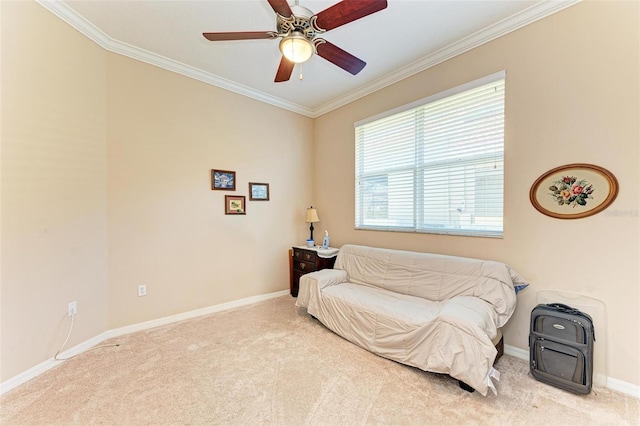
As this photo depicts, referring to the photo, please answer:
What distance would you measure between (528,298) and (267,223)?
309 centimetres

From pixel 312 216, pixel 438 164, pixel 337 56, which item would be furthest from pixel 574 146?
pixel 312 216

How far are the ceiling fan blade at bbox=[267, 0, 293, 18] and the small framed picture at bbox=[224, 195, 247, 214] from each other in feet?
7.65

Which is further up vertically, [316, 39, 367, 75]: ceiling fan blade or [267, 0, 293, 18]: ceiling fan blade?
[267, 0, 293, 18]: ceiling fan blade

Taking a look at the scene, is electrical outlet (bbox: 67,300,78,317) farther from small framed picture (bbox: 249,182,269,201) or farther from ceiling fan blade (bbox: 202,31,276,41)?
ceiling fan blade (bbox: 202,31,276,41)

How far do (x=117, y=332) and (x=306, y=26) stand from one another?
10.8ft

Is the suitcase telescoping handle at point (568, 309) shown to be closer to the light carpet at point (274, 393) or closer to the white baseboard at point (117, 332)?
the light carpet at point (274, 393)

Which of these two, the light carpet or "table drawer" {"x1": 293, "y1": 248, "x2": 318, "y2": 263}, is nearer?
the light carpet

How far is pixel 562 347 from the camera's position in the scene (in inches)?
72.7

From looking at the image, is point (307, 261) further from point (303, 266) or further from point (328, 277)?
point (328, 277)

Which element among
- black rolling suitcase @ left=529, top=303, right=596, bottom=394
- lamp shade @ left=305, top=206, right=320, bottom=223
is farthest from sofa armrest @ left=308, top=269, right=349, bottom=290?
black rolling suitcase @ left=529, top=303, right=596, bottom=394

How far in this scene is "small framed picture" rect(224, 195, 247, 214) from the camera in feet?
11.3

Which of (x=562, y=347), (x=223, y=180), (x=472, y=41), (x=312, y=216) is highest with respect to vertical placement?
(x=472, y=41)

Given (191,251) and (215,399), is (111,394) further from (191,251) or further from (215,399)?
(191,251)

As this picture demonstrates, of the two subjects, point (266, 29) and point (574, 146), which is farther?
point (266, 29)
